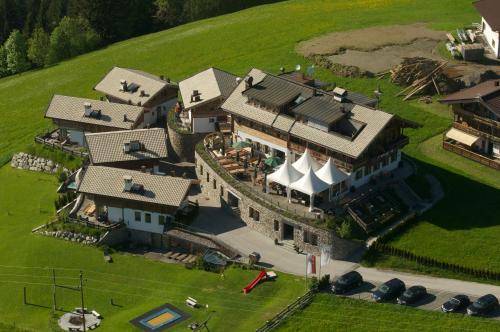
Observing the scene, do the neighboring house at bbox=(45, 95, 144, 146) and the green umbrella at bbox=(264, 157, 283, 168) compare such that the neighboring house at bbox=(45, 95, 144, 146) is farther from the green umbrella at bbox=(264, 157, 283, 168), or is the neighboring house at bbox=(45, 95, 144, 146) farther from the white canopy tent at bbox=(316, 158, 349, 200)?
→ the white canopy tent at bbox=(316, 158, 349, 200)

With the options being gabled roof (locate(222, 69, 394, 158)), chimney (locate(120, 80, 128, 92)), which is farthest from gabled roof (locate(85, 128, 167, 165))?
chimney (locate(120, 80, 128, 92))

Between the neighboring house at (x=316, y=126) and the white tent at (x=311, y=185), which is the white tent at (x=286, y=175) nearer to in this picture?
the white tent at (x=311, y=185)

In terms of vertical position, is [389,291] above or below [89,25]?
below

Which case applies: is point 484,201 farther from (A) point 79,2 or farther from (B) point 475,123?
(A) point 79,2

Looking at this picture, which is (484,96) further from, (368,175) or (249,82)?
(249,82)

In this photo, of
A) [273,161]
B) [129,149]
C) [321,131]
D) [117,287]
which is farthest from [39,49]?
[117,287]

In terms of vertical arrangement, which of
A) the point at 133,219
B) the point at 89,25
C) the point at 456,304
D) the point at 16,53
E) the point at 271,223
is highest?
the point at 89,25
